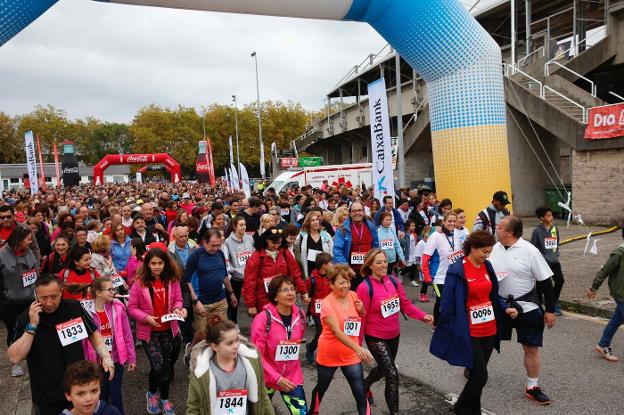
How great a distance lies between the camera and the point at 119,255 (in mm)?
7152

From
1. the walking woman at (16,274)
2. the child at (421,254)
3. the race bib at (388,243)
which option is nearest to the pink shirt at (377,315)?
the race bib at (388,243)

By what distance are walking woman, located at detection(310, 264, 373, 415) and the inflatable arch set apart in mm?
Result: 7921

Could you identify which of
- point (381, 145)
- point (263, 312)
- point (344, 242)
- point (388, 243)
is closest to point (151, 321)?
point (263, 312)

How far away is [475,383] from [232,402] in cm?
217

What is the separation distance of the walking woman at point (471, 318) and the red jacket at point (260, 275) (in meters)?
1.95

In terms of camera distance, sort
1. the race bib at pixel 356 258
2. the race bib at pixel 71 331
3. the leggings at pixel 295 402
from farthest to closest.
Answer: the race bib at pixel 356 258
the leggings at pixel 295 402
the race bib at pixel 71 331

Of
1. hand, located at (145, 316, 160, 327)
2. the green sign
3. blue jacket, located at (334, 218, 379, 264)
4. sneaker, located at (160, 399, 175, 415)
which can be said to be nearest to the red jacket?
blue jacket, located at (334, 218, 379, 264)

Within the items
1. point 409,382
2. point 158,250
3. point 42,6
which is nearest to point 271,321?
point 158,250

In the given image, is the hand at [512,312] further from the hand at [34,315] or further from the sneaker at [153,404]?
the hand at [34,315]

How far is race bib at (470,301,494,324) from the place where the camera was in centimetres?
430

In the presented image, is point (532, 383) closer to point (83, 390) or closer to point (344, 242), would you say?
point (344, 242)

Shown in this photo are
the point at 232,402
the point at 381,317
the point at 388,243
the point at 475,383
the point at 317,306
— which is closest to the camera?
the point at 232,402

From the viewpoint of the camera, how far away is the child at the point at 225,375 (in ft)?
9.55

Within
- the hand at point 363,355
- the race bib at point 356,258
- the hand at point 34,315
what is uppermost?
the hand at point 34,315
